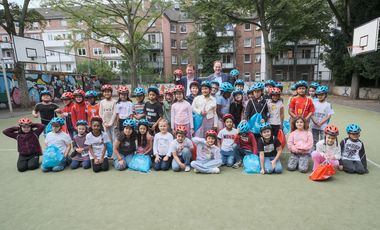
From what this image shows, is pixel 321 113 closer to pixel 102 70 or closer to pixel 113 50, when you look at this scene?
pixel 102 70

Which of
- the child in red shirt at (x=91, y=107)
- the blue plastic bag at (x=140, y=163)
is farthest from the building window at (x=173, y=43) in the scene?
the blue plastic bag at (x=140, y=163)

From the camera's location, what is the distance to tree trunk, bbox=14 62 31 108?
14633 millimetres

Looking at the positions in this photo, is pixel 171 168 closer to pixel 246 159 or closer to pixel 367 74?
pixel 246 159

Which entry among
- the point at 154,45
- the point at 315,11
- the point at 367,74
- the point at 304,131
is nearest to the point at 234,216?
the point at 304,131

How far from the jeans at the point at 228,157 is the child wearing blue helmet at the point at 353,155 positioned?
1988mm

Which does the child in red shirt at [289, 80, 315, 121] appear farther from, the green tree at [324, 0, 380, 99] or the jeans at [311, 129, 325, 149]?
the green tree at [324, 0, 380, 99]

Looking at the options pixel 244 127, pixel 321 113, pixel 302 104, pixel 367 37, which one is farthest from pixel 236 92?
pixel 367 37

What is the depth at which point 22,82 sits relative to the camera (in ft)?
49.3

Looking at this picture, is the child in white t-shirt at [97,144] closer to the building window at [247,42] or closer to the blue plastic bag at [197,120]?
the blue plastic bag at [197,120]

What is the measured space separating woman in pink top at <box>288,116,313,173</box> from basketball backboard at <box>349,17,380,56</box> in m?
9.23

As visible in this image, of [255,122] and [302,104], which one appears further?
[302,104]

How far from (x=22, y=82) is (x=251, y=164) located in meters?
16.2

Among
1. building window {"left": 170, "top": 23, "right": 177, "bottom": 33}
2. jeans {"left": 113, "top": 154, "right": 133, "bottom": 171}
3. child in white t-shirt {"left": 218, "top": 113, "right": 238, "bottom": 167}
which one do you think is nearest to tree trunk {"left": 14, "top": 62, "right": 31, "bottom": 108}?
jeans {"left": 113, "top": 154, "right": 133, "bottom": 171}

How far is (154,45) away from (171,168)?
35642 mm
